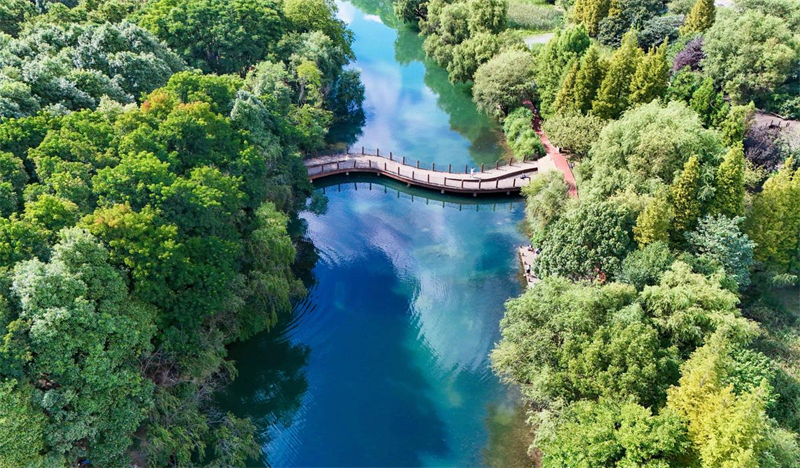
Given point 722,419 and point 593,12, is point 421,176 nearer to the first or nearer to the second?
point 722,419

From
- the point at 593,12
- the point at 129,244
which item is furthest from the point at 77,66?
the point at 593,12

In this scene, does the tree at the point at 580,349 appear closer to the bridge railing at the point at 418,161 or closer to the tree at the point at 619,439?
the tree at the point at 619,439

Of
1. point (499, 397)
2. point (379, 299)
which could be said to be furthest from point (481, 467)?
point (379, 299)

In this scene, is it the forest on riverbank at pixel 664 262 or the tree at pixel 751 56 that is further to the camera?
the tree at pixel 751 56

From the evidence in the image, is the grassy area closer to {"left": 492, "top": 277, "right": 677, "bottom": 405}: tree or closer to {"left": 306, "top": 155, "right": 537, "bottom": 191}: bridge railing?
{"left": 306, "top": 155, "right": 537, "bottom": 191}: bridge railing

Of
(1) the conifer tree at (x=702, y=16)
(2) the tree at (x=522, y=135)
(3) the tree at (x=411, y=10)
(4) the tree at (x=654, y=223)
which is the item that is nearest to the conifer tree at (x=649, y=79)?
(2) the tree at (x=522, y=135)

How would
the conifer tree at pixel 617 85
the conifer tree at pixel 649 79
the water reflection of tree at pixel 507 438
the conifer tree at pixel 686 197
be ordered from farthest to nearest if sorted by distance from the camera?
the conifer tree at pixel 617 85
the conifer tree at pixel 649 79
the conifer tree at pixel 686 197
the water reflection of tree at pixel 507 438

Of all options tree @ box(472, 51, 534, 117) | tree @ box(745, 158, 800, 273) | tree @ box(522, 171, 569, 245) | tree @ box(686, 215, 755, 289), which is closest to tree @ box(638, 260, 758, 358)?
tree @ box(686, 215, 755, 289)

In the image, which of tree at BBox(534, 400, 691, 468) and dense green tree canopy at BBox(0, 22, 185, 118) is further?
dense green tree canopy at BBox(0, 22, 185, 118)
